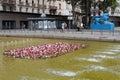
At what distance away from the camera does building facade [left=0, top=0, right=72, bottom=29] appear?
71.2 meters

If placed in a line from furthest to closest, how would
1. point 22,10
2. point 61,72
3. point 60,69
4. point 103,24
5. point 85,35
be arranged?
point 22,10 → point 103,24 → point 85,35 → point 60,69 → point 61,72

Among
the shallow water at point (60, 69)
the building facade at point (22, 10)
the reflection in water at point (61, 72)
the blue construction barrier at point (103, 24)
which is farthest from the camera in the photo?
the building facade at point (22, 10)

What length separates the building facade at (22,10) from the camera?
71.2m

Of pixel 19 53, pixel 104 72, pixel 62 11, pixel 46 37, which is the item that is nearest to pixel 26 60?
pixel 19 53

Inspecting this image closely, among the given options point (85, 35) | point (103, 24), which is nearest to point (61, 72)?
point (85, 35)

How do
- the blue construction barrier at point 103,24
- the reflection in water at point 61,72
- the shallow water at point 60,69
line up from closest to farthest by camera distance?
the shallow water at point 60,69
the reflection in water at point 61,72
the blue construction barrier at point 103,24

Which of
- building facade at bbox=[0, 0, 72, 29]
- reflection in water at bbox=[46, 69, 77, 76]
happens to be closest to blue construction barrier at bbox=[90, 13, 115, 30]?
building facade at bbox=[0, 0, 72, 29]

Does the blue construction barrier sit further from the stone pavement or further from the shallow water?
the shallow water

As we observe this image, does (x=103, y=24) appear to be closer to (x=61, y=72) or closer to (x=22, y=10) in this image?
(x=22, y=10)

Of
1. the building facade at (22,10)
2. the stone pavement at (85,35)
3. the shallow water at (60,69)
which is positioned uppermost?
the building facade at (22,10)

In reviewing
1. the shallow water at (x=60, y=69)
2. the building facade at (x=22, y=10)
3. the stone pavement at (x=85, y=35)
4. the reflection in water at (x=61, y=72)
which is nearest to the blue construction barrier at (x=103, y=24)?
the building facade at (x=22, y=10)

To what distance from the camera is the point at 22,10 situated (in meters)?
81.5

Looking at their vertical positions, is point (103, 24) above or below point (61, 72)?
above

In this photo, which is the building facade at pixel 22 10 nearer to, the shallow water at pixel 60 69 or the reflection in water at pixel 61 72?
the shallow water at pixel 60 69
